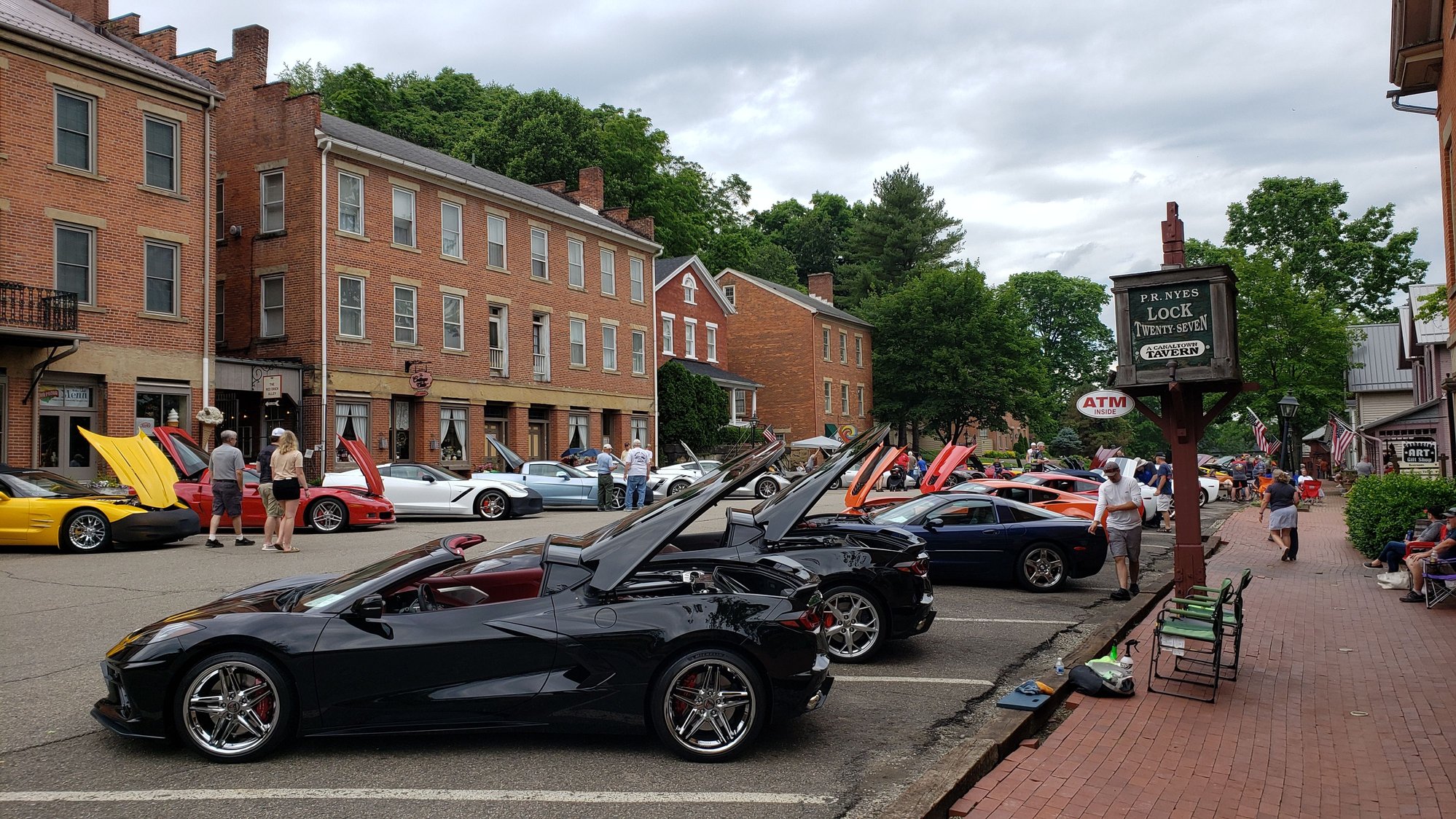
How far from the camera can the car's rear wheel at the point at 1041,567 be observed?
12406 mm

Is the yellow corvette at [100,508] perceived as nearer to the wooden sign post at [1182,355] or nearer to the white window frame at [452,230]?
the wooden sign post at [1182,355]

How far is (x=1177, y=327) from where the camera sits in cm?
1084

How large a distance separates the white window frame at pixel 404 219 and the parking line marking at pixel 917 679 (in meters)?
25.8

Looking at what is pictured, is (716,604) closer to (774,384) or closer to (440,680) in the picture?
(440,680)

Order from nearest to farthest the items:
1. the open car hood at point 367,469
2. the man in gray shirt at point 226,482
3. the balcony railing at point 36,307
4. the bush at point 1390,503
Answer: the bush at point 1390,503, the man in gray shirt at point 226,482, the open car hood at point 367,469, the balcony railing at point 36,307

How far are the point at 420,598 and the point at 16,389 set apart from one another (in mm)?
19962

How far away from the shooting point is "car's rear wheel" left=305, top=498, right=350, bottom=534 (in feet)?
60.5

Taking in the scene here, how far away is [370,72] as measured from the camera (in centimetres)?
5434

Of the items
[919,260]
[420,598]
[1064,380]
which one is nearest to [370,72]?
[919,260]

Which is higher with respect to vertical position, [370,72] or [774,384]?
[370,72]

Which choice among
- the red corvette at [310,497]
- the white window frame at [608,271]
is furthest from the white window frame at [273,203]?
the white window frame at [608,271]

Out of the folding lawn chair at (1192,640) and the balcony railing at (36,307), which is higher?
the balcony railing at (36,307)

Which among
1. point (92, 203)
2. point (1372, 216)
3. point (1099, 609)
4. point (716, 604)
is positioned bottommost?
point (1099, 609)

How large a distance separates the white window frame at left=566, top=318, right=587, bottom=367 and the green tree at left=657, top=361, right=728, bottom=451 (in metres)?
5.30
